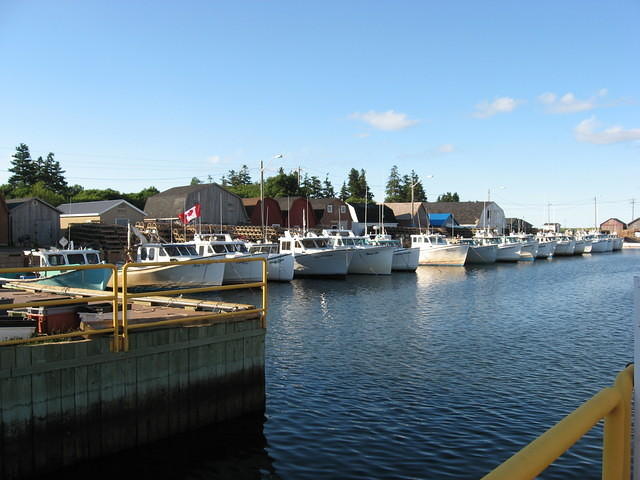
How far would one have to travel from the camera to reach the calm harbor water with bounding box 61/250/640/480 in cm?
983

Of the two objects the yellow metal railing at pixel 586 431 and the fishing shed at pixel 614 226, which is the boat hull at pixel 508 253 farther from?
the fishing shed at pixel 614 226

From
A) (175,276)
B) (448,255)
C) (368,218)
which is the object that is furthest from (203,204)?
(175,276)

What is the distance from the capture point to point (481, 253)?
6569 centimetres

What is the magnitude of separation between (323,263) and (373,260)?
18.8 feet

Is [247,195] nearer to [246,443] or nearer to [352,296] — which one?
[352,296]

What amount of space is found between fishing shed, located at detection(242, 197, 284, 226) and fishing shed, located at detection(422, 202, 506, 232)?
46596 mm

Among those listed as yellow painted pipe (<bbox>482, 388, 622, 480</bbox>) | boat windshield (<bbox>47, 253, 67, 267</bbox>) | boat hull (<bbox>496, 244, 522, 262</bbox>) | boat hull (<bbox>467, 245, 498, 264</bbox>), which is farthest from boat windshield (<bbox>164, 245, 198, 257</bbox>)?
boat hull (<bbox>496, 244, 522, 262</bbox>)

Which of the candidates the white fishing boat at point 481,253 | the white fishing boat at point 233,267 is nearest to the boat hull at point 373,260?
the white fishing boat at point 233,267

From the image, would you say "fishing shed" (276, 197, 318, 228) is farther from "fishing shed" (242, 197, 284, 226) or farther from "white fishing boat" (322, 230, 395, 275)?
"white fishing boat" (322, 230, 395, 275)

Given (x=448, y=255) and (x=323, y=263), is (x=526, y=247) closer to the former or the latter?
(x=448, y=255)

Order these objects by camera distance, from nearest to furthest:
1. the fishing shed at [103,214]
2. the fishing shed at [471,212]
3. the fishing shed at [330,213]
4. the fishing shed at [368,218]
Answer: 1. the fishing shed at [103,214]
2. the fishing shed at [330,213]
3. the fishing shed at [368,218]
4. the fishing shed at [471,212]

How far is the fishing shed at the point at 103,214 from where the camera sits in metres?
61.0

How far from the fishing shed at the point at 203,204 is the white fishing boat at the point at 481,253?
28.9 meters

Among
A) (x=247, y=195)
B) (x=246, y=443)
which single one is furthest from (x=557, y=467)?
(x=247, y=195)
